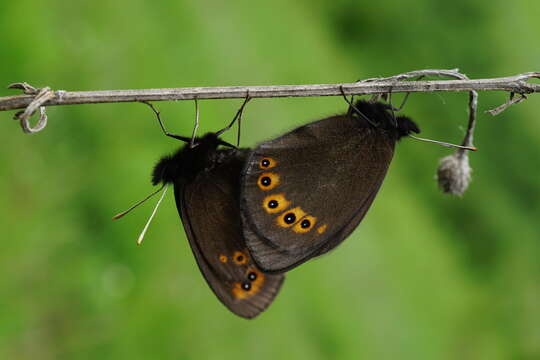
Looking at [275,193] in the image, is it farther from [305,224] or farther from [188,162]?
[188,162]

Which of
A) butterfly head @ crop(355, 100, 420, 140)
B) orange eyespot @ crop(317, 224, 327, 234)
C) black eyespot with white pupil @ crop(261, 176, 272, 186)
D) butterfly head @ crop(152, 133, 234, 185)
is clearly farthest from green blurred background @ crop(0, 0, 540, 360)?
butterfly head @ crop(152, 133, 234, 185)

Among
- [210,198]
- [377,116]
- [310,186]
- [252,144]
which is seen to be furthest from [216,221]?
[252,144]

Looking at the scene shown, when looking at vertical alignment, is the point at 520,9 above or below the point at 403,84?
above

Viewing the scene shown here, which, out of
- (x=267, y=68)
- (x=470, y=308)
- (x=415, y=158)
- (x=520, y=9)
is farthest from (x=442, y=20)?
(x=470, y=308)

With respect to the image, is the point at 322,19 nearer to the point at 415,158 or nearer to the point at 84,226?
the point at 415,158

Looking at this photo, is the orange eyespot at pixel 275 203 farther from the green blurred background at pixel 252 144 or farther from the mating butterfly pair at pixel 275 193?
the green blurred background at pixel 252 144

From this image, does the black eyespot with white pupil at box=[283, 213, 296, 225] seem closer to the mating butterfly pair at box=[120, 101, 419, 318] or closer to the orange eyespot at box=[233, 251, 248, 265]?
the mating butterfly pair at box=[120, 101, 419, 318]
